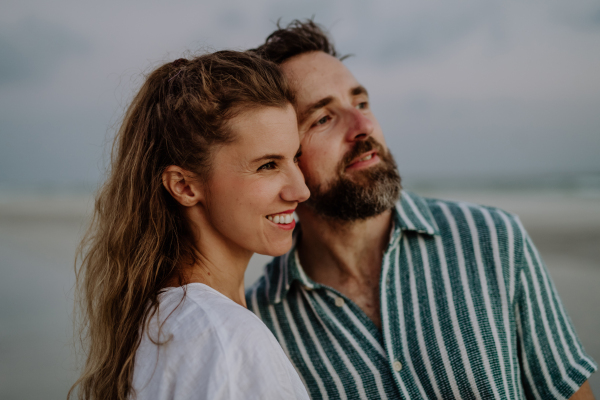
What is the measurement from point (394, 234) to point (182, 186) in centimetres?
105

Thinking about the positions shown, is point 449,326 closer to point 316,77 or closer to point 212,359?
point 212,359

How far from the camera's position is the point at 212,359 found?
1299mm

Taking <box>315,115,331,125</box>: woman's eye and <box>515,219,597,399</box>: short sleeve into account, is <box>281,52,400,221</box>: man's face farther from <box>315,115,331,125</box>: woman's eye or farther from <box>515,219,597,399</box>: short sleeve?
<box>515,219,597,399</box>: short sleeve

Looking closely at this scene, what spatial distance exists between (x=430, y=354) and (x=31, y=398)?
3529mm

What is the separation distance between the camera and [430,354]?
6.34 feet

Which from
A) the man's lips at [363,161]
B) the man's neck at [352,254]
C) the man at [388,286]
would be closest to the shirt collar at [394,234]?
the man at [388,286]

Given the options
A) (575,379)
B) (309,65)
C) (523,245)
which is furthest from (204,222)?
(575,379)

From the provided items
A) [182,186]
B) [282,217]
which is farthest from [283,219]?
[182,186]

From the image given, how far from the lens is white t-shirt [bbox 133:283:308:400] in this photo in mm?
1293

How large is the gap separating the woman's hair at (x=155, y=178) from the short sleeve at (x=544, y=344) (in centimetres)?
132

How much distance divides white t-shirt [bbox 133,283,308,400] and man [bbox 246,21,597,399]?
0.73 meters

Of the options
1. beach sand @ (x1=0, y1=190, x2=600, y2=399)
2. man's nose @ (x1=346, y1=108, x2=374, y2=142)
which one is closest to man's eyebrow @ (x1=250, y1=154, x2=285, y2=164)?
man's nose @ (x1=346, y1=108, x2=374, y2=142)

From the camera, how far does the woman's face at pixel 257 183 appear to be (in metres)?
1.73

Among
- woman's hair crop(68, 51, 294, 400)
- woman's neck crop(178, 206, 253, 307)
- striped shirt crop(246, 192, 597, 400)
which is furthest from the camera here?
striped shirt crop(246, 192, 597, 400)
